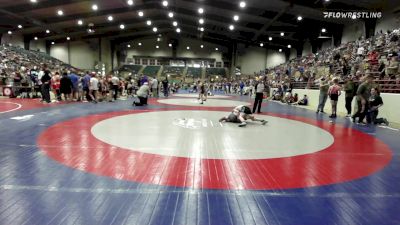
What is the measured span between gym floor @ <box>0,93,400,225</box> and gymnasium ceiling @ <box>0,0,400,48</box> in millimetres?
17659

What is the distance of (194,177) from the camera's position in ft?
11.9

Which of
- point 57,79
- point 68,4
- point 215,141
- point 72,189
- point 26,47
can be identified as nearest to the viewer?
point 72,189

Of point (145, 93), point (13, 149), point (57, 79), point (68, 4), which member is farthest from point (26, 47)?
point (13, 149)

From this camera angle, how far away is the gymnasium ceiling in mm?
23622

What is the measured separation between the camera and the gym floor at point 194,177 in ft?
8.64

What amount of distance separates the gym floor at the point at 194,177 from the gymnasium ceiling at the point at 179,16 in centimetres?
1766

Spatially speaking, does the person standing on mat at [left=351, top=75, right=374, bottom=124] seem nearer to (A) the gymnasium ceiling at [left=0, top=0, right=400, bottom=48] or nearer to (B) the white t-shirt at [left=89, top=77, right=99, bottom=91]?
(B) the white t-shirt at [left=89, top=77, right=99, bottom=91]

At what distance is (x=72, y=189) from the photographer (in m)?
3.15

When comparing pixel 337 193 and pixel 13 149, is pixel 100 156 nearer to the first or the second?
pixel 13 149

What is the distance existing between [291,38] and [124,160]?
120ft

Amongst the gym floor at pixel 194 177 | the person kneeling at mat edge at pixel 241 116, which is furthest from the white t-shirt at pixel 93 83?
the person kneeling at mat edge at pixel 241 116

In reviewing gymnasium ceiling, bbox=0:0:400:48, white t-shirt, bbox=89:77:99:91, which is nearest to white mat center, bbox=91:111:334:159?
white t-shirt, bbox=89:77:99:91

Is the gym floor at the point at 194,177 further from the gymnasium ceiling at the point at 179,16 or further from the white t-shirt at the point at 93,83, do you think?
the gymnasium ceiling at the point at 179,16

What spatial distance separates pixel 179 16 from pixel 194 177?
1312 inches
